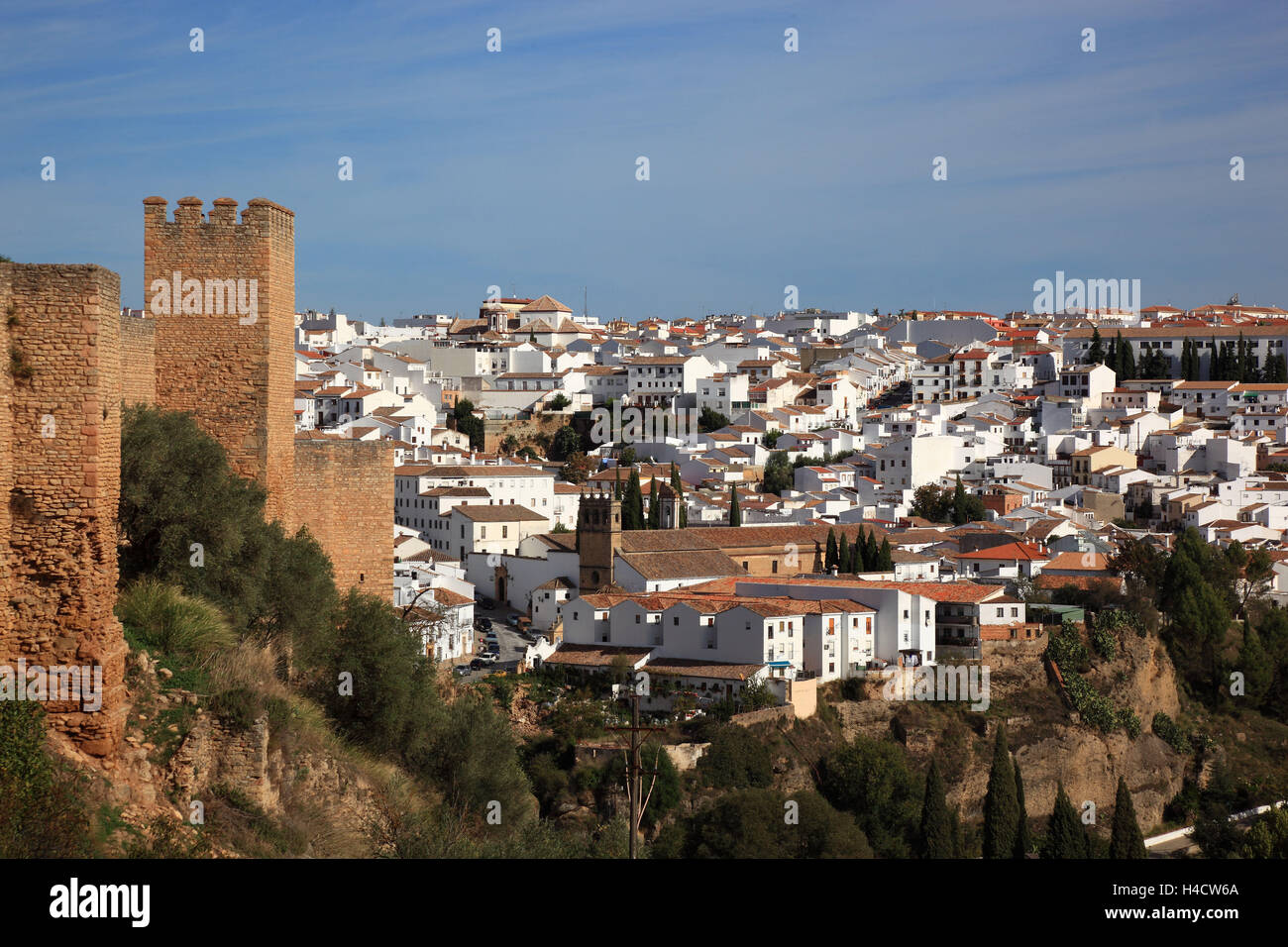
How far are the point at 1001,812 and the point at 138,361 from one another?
2062 centimetres

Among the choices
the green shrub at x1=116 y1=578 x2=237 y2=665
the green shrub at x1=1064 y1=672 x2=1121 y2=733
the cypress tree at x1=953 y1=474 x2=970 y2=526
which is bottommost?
the green shrub at x1=1064 y1=672 x2=1121 y2=733

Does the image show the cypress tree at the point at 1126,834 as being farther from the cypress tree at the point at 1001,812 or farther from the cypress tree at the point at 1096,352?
the cypress tree at the point at 1096,352

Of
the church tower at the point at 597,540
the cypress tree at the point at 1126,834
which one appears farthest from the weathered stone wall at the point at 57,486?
the church tower at the point at 597,540

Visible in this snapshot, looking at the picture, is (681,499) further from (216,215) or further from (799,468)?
(216,215)

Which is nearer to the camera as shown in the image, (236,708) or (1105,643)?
(236,708)

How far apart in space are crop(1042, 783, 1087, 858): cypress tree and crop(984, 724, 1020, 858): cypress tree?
764mm

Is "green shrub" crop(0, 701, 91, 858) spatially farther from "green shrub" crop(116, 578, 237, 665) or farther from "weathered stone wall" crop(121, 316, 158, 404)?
"weathered stone wall" crop(121, 316, 158, 404)

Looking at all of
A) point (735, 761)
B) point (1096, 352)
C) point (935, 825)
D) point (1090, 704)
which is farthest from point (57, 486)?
point (1096, 352)

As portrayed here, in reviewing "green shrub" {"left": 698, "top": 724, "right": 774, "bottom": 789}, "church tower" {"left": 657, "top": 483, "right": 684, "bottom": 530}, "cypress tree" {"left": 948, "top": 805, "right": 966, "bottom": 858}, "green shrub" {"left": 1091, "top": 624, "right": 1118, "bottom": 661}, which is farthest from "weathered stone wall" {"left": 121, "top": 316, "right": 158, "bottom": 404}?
"church tower" {"left": 657, "top": 483, "right": 684, "bottom": 530}

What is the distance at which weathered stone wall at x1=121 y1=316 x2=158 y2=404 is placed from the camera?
1048cm

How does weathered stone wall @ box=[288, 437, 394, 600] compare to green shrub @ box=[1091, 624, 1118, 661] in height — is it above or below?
above

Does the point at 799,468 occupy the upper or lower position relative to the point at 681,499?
upper

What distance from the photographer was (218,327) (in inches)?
443
